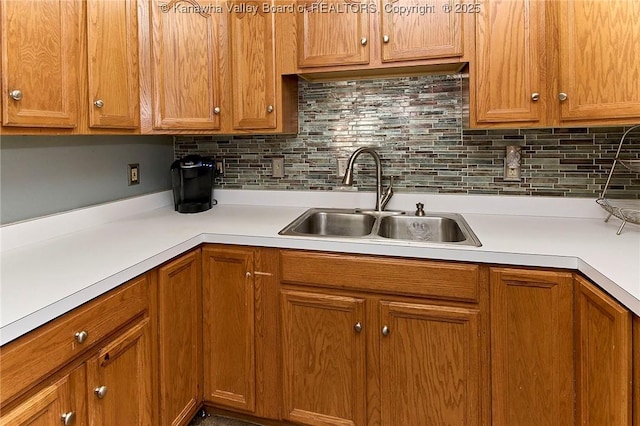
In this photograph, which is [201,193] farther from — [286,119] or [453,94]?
[453,94]

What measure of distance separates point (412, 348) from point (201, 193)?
1.28m

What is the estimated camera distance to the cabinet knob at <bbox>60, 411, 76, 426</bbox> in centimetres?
100

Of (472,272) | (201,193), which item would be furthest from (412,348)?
(201,193)

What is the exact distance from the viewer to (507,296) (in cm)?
132

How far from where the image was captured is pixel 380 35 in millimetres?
1705

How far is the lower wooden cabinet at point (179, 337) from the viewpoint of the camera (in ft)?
4.63

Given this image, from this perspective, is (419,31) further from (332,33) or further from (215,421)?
(215,421)

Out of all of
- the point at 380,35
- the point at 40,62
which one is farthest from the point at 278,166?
the point at 40,62

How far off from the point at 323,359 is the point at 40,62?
1366mm

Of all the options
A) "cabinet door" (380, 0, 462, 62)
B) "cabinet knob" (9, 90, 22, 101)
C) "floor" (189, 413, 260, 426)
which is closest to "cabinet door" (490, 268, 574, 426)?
"cabinet door" (380, 0, 462, 62)

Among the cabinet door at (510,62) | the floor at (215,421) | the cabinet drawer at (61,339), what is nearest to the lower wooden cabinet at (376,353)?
the floor at (215,421)

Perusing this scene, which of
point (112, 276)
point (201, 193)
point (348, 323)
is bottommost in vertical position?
point (348, 323)

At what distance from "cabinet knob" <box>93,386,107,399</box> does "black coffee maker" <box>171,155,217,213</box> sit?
40.9 inches

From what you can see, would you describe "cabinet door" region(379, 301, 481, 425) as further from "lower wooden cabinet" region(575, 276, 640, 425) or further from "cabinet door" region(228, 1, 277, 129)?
"cabinet door" region(228, 1, 277, 129)
